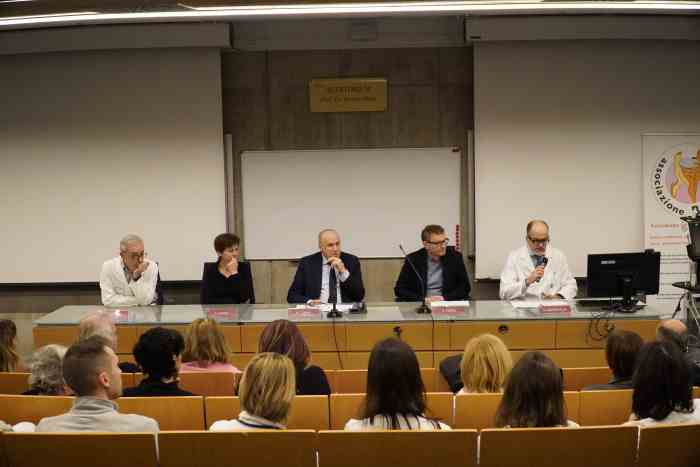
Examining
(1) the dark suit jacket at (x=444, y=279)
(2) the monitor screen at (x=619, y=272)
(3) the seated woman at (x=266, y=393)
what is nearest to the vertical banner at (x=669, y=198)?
(2) the monitor screen at (x=619, y=272)

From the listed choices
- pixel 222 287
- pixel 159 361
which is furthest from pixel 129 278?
pixel 159 361

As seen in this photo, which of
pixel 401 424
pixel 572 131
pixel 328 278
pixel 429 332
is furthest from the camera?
pixel 572 131

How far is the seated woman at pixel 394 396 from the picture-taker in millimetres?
3047

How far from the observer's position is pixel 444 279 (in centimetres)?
632

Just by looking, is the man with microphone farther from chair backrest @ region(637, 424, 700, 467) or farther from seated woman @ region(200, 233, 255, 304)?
chair backrest @ region(637, 424, 700, 467)

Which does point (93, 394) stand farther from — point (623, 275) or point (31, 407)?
point (623, 275)

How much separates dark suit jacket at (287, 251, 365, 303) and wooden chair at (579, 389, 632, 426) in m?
2.82

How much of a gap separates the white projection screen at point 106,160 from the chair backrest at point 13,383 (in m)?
3.37

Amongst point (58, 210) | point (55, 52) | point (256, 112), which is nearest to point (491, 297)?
point (256, 112)

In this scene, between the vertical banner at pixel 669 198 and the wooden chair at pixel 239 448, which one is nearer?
the wooden chair at pixel 239 448

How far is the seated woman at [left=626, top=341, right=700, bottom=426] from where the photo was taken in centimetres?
307

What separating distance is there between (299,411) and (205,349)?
93 centimetres

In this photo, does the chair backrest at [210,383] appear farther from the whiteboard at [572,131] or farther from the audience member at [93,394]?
the whiteboard at [572,131]

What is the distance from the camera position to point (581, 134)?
7348mm
